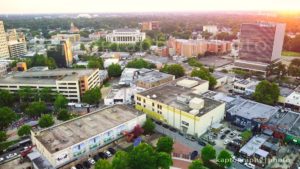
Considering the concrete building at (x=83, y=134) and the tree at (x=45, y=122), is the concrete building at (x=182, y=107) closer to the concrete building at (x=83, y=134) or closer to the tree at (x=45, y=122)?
the concrete building at (x=83, y=134)

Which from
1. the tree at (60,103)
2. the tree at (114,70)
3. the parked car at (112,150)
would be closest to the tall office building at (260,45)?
the tree at (114,70)

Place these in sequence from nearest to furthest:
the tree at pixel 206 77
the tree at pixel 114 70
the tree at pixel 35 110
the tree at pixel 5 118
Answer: the tree at pixel 5 118
the tree at pixel 35 110
the tree at pixel 206 77
the tree at pixel 114 70

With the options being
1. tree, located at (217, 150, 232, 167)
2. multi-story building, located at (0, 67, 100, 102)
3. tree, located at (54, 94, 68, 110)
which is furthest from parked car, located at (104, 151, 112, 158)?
multi-story building, located at (0, 67, 100, 102)

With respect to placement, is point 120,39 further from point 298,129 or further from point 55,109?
point 298,129

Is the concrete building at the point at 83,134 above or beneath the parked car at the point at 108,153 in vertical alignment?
above

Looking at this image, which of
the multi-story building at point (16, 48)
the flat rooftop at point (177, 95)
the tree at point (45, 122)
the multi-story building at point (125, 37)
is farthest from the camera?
the multi-story building at point (125, 37)

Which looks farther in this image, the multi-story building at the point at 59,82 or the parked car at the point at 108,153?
the multi-story building at the point at 59,82

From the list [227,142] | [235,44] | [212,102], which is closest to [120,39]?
[235,44]

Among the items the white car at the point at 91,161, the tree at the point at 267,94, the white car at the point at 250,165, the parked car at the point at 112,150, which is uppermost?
the tree at the point at 267,94
